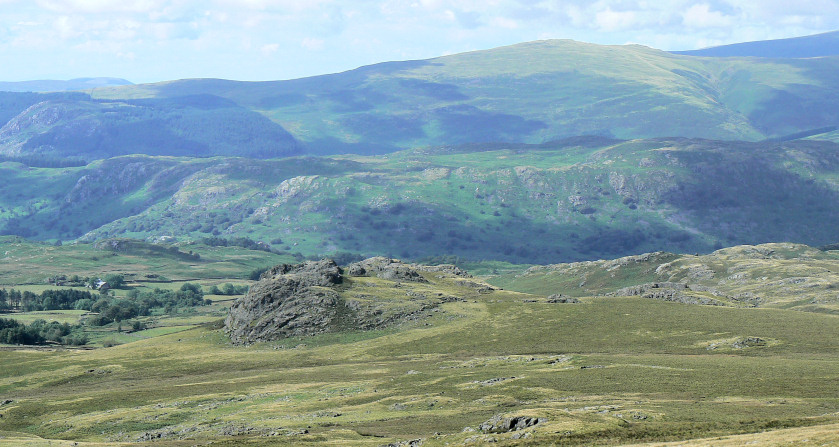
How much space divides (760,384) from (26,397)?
351 feet

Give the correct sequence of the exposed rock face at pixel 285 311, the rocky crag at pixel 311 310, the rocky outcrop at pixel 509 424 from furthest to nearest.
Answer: the exposed rock face at pixel 285 311
the rocky crag at pixel 311 310
the rocky outcrop at pixel 509 424

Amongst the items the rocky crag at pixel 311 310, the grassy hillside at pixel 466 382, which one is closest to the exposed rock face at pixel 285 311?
the rocky crag at pixel 311 310

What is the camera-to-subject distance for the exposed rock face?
7283 inches

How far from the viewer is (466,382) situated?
11962cm

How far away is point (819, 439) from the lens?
62.1 metres

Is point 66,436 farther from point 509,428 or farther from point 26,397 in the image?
point 509,428

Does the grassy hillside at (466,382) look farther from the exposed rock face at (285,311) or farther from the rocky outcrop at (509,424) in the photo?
the exposed rock face at (285,311)

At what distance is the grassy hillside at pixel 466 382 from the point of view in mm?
83625

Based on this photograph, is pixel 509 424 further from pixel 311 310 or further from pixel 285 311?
pixel 285 311

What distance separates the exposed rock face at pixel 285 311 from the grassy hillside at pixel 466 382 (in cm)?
477

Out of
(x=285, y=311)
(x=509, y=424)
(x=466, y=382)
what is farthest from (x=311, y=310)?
(x=509, y=424)

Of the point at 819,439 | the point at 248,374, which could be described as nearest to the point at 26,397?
the point at 248,374

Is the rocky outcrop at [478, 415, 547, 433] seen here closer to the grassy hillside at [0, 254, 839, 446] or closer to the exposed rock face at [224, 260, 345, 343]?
the grassy hillside at [0, 254, 839, 446]

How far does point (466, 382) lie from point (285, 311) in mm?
78820
